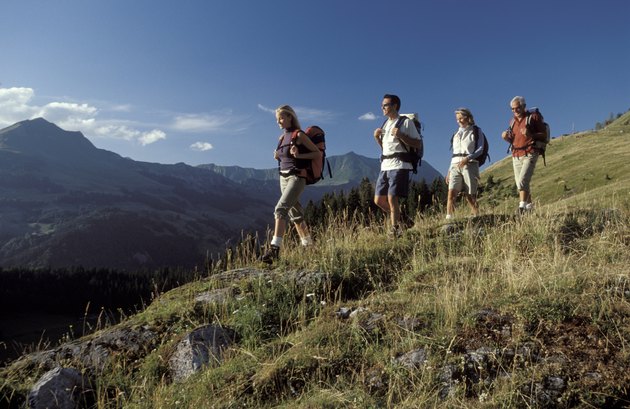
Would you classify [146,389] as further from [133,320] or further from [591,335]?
[591,335]

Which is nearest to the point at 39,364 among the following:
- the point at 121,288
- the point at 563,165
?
the point at 563,165

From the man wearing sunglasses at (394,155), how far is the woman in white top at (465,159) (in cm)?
182

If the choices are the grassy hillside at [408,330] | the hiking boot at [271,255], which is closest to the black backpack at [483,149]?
the grassy hillside at [408,330]

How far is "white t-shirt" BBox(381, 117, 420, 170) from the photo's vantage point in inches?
334

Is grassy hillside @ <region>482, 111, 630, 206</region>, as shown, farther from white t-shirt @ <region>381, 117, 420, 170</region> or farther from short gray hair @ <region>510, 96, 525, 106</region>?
white t-shirt @ <region>381, 117, 420, 170</region>

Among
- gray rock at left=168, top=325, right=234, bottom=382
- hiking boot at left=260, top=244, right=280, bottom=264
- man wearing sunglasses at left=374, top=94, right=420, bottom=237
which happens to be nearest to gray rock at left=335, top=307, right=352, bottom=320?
gray rock at left=168, top=325, right=234, bottom=382

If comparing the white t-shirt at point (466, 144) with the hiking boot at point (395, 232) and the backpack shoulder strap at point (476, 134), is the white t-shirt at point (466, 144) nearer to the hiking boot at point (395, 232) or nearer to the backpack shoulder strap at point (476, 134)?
the backpack shoulder strap at point (476, 134)

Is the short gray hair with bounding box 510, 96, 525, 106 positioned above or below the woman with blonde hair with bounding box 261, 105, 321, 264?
above

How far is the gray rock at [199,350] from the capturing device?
15.5ft

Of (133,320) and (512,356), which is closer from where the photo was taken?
(512,356)

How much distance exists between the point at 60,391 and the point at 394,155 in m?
6.70

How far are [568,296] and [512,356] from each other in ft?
3.89

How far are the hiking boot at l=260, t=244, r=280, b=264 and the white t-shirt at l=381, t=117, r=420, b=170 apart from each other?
114 inches

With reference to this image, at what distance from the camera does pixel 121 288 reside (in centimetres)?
11644
